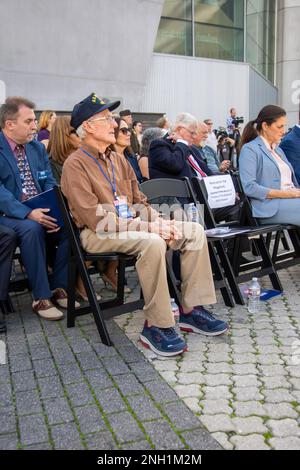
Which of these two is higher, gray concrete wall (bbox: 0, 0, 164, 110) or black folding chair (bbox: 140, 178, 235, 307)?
gray concrete wall (bbox: 0, 0, 164, 110)

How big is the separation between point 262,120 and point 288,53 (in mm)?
20352

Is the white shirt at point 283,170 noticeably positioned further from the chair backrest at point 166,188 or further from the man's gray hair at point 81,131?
the man's gray hair at point 81,131

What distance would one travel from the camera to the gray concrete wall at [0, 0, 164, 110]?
12.1 metres

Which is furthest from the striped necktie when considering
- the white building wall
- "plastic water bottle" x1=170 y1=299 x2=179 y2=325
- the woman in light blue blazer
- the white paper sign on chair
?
the white building wall

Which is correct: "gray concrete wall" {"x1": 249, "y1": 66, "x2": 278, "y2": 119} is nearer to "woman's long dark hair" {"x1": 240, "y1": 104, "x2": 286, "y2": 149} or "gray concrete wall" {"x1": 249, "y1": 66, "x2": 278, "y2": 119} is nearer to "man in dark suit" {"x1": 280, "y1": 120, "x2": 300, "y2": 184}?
"man in dark suit" {"x1": 280, "y1": 120, "x2": 300, "y2": 184}

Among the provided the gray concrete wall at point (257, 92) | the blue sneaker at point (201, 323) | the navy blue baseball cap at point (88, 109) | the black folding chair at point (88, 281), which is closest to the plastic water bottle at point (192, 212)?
the black folding chair at point (88, 281)

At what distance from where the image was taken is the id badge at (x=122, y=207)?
11.9 feet

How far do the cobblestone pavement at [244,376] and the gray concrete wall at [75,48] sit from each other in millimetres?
10074

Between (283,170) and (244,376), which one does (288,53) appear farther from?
(244,376)

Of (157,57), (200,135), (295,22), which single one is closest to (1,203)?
(200,135)

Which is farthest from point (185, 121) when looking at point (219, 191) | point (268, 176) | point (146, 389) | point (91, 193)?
point (146, 389)

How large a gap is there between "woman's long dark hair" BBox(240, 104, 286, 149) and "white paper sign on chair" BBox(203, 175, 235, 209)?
0.46 meters

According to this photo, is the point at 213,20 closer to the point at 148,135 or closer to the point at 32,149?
the point at 148,135

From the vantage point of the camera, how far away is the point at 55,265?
4.32 m
